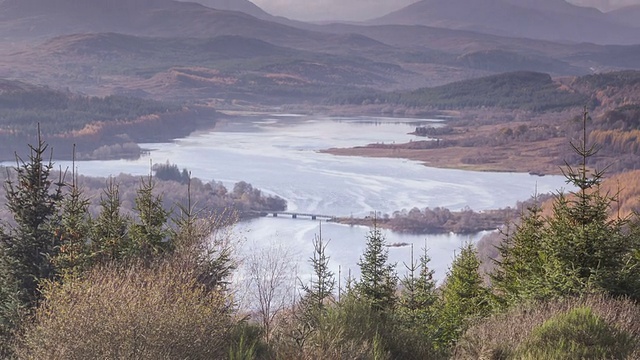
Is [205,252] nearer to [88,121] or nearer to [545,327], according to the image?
[545,327]

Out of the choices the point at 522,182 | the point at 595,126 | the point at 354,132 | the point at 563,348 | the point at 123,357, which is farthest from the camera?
the point at 354,132

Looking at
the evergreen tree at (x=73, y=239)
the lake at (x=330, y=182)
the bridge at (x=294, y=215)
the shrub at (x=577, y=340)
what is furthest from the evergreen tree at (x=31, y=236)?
the bridge at (x=294, y=215)

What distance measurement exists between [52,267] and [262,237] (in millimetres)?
52432

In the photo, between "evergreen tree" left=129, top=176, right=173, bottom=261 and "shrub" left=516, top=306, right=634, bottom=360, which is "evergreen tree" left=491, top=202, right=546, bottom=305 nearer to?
"shrub" left=516, top=306, right=634, bottom=360

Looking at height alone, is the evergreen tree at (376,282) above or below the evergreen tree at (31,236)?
below

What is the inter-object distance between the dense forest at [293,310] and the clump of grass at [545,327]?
1.0 inches

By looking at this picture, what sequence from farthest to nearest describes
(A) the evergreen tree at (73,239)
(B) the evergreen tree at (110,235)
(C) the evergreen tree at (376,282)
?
(C) the evergreen tree at (376,282), (B) the evergreen tree at (110,235), (A) the evergreen tree at (73,239)

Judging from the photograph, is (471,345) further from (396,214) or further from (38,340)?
(396,214)

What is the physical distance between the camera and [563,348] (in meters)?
9.84

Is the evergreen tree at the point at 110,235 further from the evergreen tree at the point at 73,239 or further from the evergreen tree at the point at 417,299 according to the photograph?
the evergreen tree at the point at 417,299

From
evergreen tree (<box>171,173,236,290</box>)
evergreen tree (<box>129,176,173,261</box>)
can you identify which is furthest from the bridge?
evergreen tree (<box>171,173,236,290</box>)

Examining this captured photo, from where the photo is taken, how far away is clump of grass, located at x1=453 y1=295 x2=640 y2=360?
33.1 ft

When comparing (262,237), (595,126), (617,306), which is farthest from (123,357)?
(595,126)

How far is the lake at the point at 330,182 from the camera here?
6900cm
